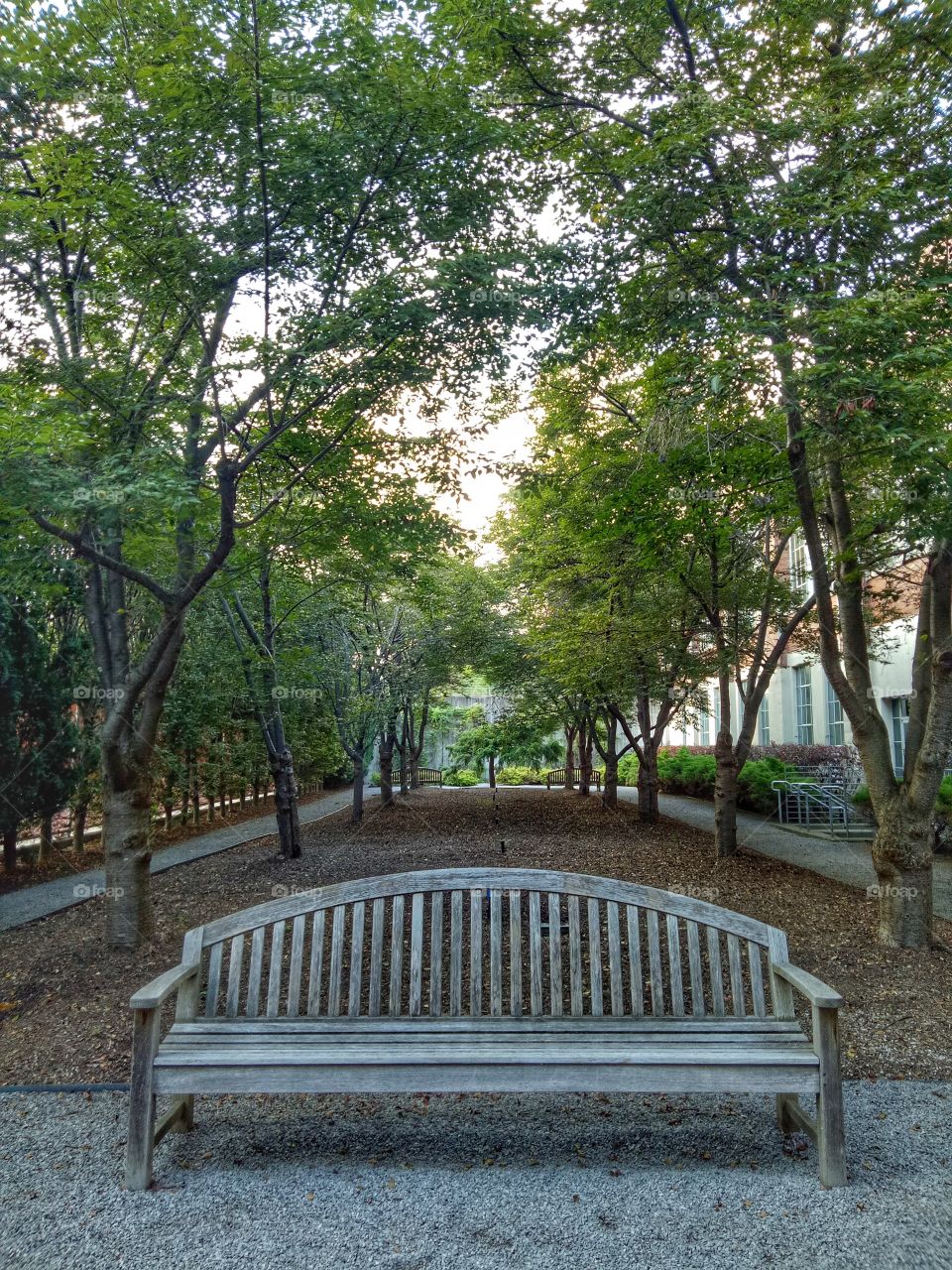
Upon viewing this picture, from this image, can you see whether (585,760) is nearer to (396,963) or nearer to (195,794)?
(195,794)

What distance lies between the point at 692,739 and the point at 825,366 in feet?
91.0

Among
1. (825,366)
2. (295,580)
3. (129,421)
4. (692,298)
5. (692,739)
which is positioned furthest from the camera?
(692,739)

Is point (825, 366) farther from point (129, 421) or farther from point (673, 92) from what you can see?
point (129, 421)

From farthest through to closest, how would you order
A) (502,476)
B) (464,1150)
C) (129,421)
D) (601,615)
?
(601,615) < (502,476) < (129,421) < (464,1150)

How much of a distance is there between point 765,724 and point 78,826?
19.2m

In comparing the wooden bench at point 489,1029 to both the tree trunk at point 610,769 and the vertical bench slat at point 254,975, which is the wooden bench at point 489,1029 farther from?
the tree trunk at point 610,769

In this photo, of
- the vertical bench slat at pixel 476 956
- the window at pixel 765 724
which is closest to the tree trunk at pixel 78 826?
the vertical bench slat at pixel 476 956

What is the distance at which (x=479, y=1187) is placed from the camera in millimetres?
3143

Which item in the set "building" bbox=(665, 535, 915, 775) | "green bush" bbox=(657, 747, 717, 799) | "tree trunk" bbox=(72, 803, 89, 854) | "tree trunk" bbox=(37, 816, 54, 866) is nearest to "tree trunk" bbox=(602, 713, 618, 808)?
"building" bbox=(665, 535, 915, 775)

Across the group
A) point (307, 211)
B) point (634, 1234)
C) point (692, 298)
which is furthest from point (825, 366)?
point (634, 1234)

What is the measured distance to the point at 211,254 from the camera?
16.6 feet

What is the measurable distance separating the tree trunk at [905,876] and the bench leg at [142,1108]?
17.0 feet

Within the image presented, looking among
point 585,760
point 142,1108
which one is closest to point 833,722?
point 585,760

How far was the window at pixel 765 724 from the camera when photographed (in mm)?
24547
